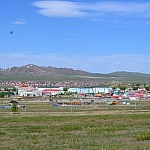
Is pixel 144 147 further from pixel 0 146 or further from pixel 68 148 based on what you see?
pixel 0 146

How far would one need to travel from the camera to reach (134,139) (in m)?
25.0

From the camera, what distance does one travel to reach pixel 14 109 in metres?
79.8

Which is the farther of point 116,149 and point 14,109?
point 14,109

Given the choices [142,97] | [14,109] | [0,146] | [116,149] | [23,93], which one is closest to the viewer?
[116,149]

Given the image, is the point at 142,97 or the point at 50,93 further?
the point at 50,93

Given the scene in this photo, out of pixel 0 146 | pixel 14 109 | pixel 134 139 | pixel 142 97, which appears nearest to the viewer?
pixel 0 146

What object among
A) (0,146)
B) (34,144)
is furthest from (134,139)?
(0,146)

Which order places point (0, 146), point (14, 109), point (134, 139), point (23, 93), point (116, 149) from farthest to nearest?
point (23, 93), point (14, 109), point (134, 139), point (0, 146), point (116, 149)

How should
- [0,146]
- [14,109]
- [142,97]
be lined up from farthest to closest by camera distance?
1. [142,97]
2. [14,109]
3. [0,146]

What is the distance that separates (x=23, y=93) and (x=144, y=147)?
178 meters

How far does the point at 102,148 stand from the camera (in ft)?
67.4

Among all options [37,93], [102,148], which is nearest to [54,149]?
[102,148]

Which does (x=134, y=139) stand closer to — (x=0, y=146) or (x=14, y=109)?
(x=0, y=146)

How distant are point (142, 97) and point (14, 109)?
82677 millimetres
